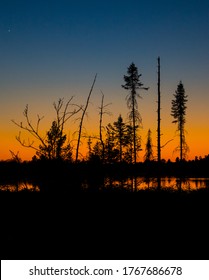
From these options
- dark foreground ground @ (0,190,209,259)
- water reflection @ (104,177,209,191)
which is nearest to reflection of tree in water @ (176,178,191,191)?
water reflection @ (104,177,209,191)

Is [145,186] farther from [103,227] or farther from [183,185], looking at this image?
[103,227]

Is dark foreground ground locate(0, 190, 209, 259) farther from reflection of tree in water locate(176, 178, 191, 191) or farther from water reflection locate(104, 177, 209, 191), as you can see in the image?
reflection of tree in water locate(176, 178, 191, 191)

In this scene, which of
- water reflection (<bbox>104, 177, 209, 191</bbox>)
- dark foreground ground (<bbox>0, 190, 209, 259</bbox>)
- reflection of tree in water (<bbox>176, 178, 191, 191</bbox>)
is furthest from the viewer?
reflection of tree in water (<bbox>176, 178, 191, 191</bbox>)

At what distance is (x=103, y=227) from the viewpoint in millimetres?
12383

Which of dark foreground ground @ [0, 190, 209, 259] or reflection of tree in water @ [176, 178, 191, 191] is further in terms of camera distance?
reflection of tree in water @ [176, 178, 191, 191]

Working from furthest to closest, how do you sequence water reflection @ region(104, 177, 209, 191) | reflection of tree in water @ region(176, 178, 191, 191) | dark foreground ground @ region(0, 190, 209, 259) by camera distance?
1. reflection of tree in water @ region(176, 178, 191, 191)
2. water reflection @ region(104, 177, 209, 191)
3. dark foreground ground @ region(0, 190, 209, 259)

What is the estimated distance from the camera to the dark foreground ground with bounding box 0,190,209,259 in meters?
9.50

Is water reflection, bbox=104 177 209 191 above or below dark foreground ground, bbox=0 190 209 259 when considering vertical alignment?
above

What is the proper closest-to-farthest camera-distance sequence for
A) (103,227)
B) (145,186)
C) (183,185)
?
(103,227) → (145,186) → (183,185)

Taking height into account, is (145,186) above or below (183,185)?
above

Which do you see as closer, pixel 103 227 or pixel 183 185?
pixel 103 227

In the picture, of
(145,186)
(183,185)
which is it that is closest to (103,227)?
(145,186)
